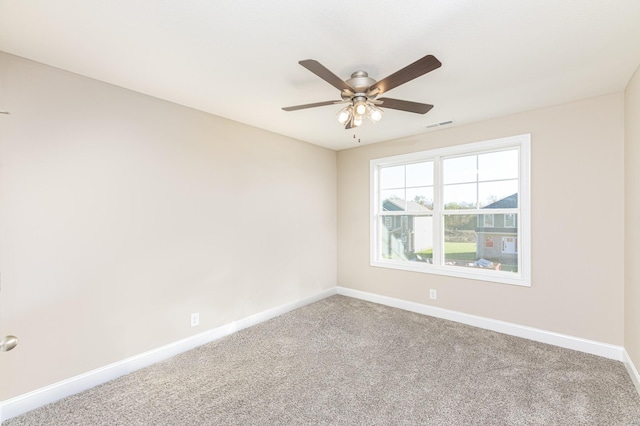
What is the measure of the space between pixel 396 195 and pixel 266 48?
2.94m

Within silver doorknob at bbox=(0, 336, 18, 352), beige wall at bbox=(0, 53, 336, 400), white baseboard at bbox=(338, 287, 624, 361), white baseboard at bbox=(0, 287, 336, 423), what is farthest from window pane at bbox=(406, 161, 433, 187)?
silver doorknob at bbox=(0, 336, 18, 352)

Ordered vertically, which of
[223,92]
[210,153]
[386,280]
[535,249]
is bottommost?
[386,280]

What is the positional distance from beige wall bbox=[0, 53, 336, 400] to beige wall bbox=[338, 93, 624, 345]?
2.68 metres

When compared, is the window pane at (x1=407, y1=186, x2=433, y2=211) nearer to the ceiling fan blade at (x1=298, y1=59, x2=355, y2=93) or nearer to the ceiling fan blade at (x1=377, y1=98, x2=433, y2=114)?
the ceiling fan blade at (x1=377, y1=98, x2=433, y2=114)

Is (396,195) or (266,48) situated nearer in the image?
(266,48)

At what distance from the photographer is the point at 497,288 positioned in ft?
10.8

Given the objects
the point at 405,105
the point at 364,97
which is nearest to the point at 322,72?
the point at 364,97

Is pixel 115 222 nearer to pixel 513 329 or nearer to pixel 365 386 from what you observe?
pixel 365 386

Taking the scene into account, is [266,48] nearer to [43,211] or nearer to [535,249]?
[43,211]

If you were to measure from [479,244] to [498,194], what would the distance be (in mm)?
634

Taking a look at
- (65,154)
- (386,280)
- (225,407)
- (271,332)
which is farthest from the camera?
(386,280)

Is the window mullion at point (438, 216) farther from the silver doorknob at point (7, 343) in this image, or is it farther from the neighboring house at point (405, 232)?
the silver doorknob at point (7, 343)

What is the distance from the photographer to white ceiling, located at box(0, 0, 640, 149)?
1.55 m

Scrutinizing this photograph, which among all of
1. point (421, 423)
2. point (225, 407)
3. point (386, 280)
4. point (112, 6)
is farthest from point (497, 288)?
point (112, 6)
